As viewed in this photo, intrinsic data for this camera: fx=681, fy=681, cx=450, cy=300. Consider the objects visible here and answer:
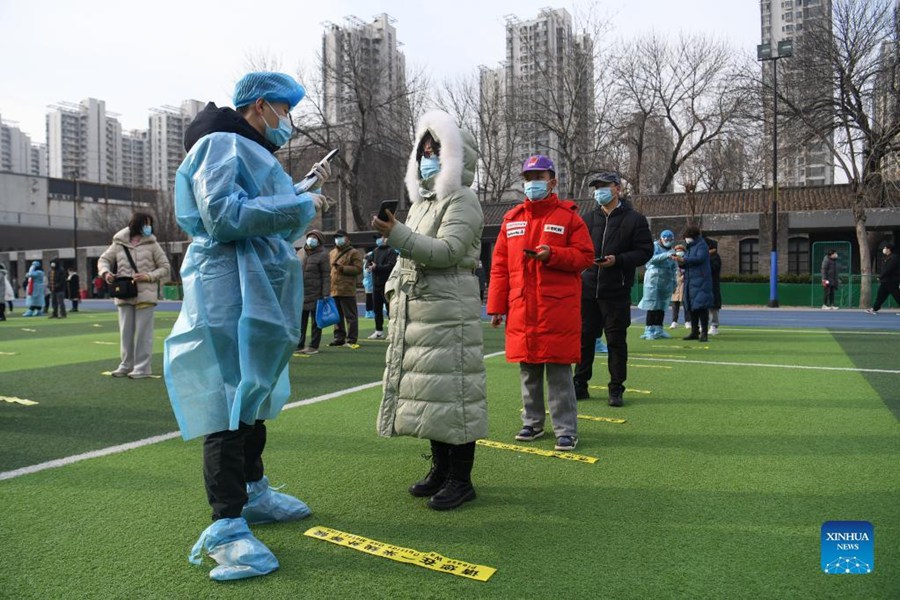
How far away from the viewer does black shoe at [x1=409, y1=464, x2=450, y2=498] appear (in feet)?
12.2

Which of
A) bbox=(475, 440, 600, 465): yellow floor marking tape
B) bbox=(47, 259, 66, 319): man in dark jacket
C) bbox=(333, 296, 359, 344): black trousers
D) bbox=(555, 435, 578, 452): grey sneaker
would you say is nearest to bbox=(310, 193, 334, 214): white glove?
bbox=(475, 440, 600, 465): yellow floor marking tape

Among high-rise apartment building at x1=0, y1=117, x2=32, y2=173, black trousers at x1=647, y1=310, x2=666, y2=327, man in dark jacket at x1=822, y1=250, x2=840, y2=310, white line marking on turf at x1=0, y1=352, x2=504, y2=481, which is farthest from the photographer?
high-rise apartment building at x1=0, y1=117, x2=32, y2=173

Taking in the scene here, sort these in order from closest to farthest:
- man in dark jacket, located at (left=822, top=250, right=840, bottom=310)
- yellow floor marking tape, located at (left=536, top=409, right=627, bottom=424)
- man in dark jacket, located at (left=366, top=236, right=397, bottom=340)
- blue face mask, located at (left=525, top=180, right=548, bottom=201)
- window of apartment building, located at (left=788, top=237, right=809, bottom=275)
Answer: blue face mask, located at (left=525, top=180, right=548, bottom=201)
yellow floor marking tape, located at (left=536, top=409, right=627, bottom=424)
man in dark jacket, located at (left=366, top=236, right=397, bottom=340)
man in dark jacket, located at (left=822, top=250, right=840, bottom=310)
window of apartment building, located at (left=788, top=237, right=809, bottom=275)

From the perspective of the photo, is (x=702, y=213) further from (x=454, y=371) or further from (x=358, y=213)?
(x=454, y=371)

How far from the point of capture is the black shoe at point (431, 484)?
372 cm

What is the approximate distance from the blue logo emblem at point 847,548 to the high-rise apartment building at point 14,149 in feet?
488

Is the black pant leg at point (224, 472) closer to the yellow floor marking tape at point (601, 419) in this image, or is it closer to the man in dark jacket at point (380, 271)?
the yellow floor marking tape at point (601, 419)

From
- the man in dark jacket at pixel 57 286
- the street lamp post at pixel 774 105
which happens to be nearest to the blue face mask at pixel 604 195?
the street lamp post at pixel 774 105

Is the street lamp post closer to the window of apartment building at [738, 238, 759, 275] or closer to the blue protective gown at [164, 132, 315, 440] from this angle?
the window of apartment building at [738, 238, 759, 275]

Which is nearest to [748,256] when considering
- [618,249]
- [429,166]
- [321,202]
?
[618,249]

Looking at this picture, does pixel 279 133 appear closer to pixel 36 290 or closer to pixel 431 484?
pixel 431 484

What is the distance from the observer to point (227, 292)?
2.79 m

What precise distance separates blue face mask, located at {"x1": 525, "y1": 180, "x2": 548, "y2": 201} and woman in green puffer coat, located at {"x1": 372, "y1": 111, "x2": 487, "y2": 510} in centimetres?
123

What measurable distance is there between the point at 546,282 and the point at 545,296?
0.32 ft
